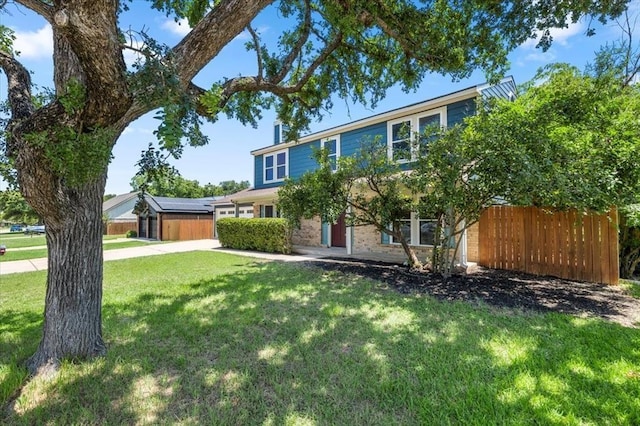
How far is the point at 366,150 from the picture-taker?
27.8 ft

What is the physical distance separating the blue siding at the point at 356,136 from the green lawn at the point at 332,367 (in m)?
8.41

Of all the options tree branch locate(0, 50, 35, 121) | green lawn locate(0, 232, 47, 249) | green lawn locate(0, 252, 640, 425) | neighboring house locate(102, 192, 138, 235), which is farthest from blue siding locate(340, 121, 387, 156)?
neighboring house locate(102, 192, 138, 235)

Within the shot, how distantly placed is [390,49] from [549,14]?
3.12 meters

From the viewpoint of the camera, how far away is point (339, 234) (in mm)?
14742

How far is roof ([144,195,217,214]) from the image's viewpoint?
958 inches

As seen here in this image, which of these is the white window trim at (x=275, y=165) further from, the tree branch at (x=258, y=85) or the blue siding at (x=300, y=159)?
the tree branch at (x=258, y=85)

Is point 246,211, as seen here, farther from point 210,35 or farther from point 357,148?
point 210,35

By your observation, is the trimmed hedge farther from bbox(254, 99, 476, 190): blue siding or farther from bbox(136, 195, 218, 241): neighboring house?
bbox(136, 195, 218, 241): neighboring house

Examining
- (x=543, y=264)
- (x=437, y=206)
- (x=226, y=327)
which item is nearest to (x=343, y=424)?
(x=226, y=327)

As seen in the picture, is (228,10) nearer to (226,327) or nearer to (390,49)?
(226,327)

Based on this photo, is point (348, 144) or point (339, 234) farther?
point (339, 234)

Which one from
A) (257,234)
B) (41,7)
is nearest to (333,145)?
(257,234)

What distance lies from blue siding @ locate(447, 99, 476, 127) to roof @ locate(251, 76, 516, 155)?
0.48ft

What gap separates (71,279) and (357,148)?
1137cm
